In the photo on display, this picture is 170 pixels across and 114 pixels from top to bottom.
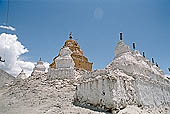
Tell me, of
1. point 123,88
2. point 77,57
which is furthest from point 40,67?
point 123,88

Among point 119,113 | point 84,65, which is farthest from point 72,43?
point 119,113

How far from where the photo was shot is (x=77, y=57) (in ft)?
94.3

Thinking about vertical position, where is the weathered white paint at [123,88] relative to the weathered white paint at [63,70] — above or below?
below

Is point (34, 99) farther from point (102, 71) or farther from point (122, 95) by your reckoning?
point (122, 95)

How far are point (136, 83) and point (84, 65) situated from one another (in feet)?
56.6

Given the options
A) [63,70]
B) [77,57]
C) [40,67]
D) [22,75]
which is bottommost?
[63,70]

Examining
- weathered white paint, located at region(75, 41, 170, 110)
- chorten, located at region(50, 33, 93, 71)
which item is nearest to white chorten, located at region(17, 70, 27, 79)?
chorten, located at region(50, 33, 93, 71)

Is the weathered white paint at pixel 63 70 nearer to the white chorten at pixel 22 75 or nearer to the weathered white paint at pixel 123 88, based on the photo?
the weathered white paint at pixel 123 88

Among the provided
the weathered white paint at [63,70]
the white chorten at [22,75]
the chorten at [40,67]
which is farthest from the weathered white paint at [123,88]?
the white chorten at [22,75]

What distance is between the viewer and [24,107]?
12023mm

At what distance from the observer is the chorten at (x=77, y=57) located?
2789 cm

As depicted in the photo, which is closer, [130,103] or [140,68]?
[130,103]

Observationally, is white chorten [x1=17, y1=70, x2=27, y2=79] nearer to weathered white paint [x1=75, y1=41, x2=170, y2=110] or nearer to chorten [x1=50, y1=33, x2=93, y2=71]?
chorten [x1=50, y1=33, x2=93, y2=71]

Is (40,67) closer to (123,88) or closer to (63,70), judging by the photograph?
(63,70)
